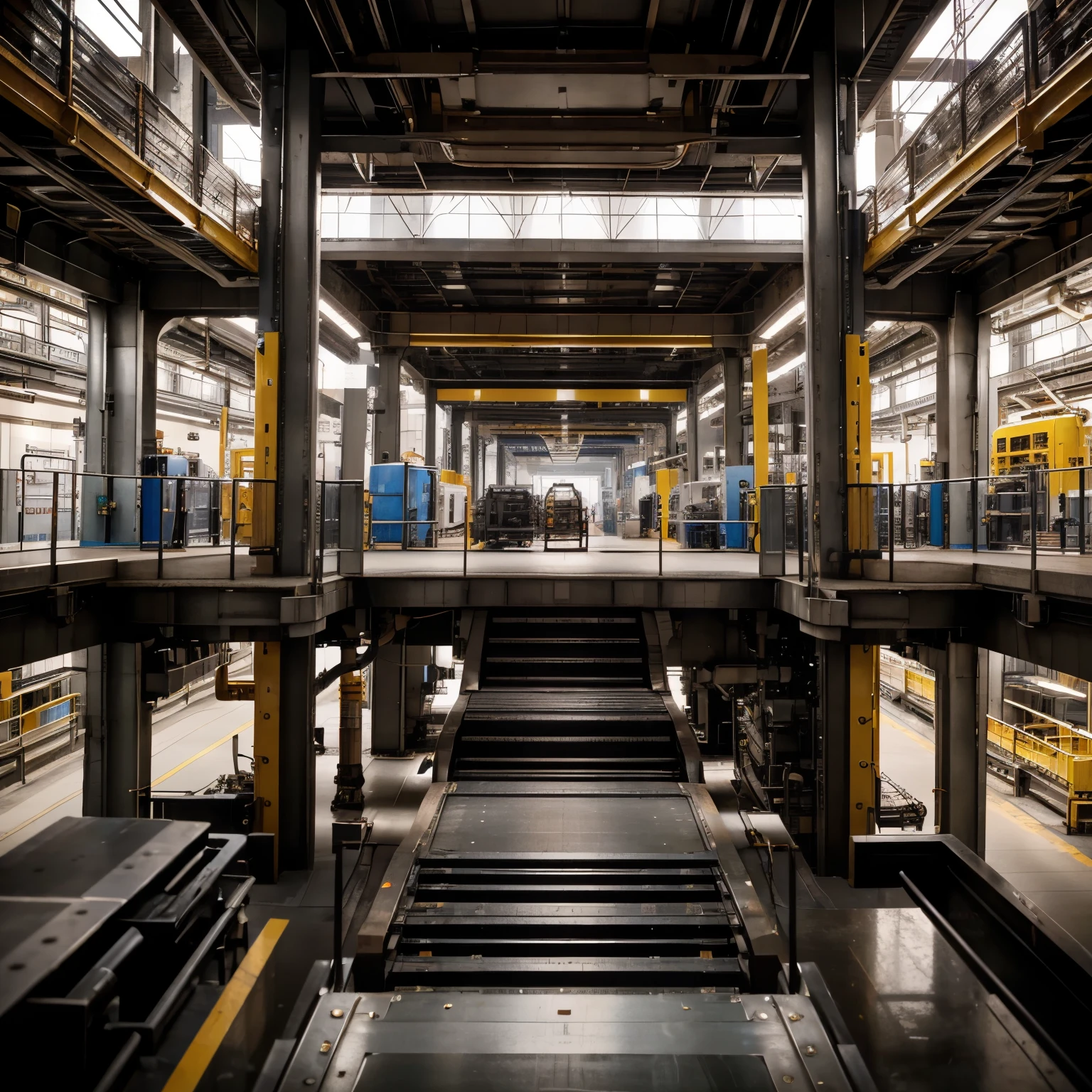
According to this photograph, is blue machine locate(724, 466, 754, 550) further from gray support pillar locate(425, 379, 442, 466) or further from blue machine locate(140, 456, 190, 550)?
blue machine locate(140, 456, 190, 550)

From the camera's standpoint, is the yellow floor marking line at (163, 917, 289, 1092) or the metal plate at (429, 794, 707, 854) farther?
the metal plate at (429, 794, 707, 854)

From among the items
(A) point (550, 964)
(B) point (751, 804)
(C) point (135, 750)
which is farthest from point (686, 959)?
(C) point (135, 750)

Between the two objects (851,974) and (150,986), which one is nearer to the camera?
(150,986)

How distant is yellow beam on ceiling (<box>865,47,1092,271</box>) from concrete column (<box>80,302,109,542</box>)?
12.8 m

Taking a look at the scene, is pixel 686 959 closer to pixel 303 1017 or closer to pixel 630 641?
pixel 303 1017

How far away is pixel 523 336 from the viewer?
20.2 meters

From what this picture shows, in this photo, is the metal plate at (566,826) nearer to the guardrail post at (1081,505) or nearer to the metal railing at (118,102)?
the guardrail post at (1081,505)

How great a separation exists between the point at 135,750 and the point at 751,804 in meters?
10.4

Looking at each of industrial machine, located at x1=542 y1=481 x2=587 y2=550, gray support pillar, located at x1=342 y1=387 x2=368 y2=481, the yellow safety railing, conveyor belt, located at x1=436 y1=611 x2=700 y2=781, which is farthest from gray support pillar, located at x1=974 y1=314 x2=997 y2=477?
gray support pillar, located at x1=342 y1=387 x2=368 y2=481

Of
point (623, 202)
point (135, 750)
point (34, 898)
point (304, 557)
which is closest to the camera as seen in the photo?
point (34, 898)

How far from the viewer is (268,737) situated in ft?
31.7

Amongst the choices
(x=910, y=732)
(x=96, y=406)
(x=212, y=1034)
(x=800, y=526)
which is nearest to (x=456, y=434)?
(x=96, y=406)

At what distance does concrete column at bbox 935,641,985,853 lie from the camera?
11625 millimetres

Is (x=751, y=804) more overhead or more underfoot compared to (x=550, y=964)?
more underfoot
